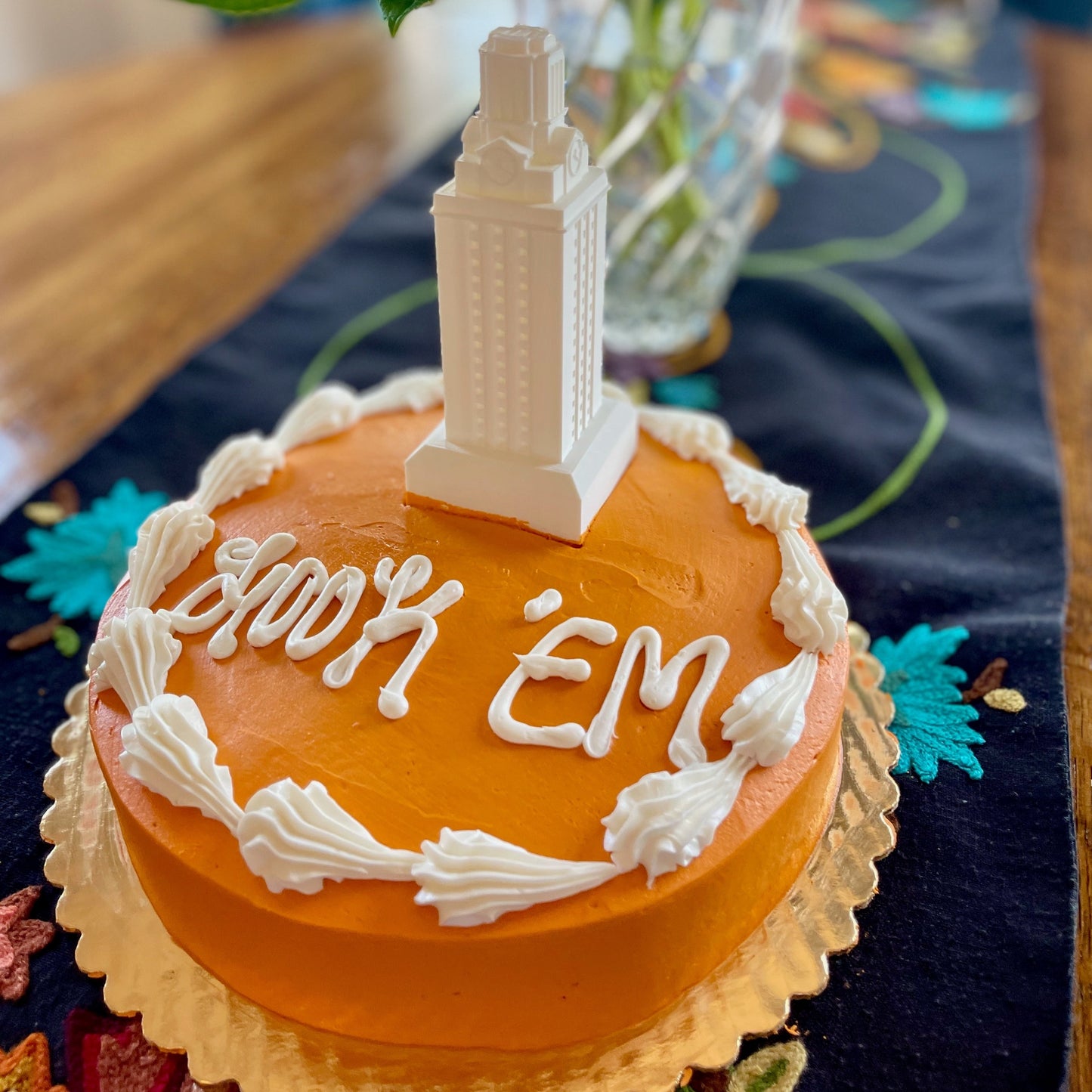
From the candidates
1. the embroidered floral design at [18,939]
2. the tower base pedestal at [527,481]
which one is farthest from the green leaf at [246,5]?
Result: the embroidered floral design at [18,939]

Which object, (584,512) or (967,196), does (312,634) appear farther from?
(967,196)

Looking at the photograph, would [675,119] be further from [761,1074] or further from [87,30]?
[87,30]

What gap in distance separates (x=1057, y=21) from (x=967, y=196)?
1.83m

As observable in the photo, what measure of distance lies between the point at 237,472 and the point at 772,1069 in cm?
103

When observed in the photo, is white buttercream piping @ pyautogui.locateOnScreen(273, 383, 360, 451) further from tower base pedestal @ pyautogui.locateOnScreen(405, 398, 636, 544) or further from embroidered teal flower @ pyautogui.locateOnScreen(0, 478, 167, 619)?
embroidered teal flower @ pyautogui.locateOnScreen(0, 478, 167, 619)

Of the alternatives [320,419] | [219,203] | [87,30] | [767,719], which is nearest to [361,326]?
[219,203]

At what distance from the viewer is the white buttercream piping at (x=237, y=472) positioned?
1478 mm

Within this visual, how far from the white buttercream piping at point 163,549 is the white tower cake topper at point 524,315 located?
29cm

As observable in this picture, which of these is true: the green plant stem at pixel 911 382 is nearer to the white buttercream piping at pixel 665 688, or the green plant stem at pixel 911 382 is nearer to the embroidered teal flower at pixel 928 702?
the embroidered teal flower at pixel 928 702

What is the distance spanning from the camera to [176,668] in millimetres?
1247

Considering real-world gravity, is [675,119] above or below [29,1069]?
above

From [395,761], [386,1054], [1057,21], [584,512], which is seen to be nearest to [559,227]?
[584,512]

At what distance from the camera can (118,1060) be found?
3.91 feet

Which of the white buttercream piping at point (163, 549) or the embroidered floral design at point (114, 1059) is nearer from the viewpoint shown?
the embroidered floral design at point (114, 1059)
